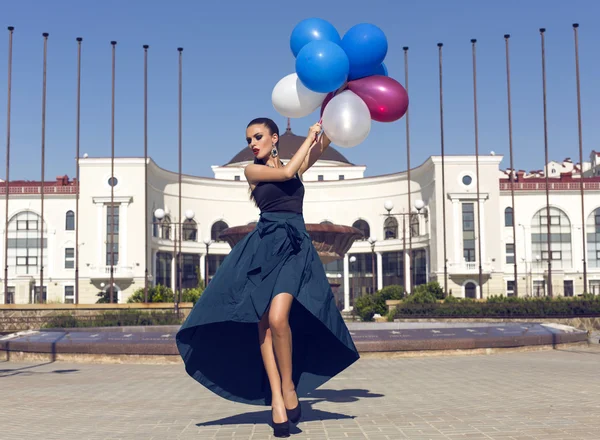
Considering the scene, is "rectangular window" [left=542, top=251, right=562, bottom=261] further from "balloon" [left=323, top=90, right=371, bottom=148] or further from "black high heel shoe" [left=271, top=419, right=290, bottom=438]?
"black high heel shoe" [left=271, top=419, right=290, bottom=438]

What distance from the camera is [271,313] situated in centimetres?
433

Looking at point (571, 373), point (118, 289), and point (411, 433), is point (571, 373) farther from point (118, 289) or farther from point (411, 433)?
point (118, 289)

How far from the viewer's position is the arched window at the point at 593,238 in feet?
197

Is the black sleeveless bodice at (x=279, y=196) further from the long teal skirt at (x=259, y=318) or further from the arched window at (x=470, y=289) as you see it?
the arched window at (x=470, y=289)

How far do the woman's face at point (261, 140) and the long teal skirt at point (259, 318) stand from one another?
15.9 inches

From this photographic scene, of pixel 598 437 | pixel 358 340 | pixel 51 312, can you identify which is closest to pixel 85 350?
pixel 358 340

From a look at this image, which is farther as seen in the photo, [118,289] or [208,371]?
[118,289]

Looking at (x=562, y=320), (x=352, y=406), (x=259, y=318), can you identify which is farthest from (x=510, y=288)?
(x=259, y=318)

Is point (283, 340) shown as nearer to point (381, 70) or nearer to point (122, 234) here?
point (381, 70)

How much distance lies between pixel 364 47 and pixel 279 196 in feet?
4.40

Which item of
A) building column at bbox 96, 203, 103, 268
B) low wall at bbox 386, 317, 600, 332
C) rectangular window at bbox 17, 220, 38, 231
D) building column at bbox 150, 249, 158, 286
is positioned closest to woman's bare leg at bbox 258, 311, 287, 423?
low wall at bbox 386, 317, 600, 332

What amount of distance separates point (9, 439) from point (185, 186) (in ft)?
198

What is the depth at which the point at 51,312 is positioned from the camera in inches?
1072

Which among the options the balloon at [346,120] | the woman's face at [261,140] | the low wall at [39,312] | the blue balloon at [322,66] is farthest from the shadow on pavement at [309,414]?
the low wall at [39,312]
